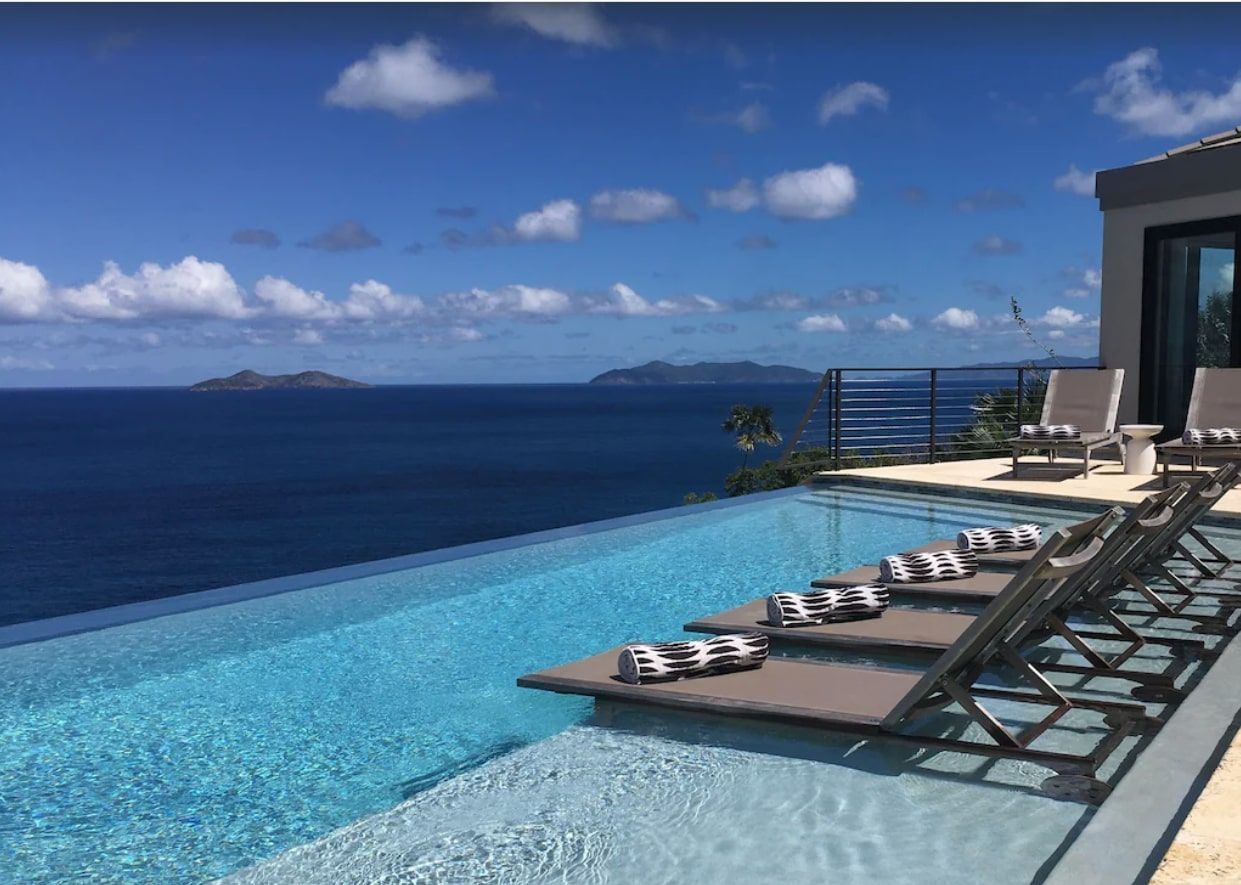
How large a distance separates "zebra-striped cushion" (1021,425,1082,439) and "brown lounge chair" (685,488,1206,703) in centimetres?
572

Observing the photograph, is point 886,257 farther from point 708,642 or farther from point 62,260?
point 708,642

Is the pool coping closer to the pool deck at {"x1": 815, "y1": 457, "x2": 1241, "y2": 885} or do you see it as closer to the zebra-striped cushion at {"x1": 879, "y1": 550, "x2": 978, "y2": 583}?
the zebra-striped cushion at {"x1": 879, "y1": 550, "x2": 978, "y2": 583}

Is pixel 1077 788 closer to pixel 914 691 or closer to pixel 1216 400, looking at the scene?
pixel 914 691

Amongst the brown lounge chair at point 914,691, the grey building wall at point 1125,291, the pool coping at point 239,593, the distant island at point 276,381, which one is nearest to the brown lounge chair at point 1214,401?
the grey building wall at point 1125,291

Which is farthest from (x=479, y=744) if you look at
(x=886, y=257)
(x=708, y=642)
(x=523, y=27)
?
(x=886, y=257)

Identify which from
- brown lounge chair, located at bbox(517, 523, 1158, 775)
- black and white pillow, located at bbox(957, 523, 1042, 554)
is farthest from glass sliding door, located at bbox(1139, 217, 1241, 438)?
brown lounge chair, located at bbox(517, 523, 1158, 775)

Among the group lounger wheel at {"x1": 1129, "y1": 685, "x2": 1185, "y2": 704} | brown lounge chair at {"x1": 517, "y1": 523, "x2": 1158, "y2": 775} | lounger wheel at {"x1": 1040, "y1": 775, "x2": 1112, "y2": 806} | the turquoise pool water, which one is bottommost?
the turquoise pool water

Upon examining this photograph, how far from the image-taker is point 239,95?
74.6 m

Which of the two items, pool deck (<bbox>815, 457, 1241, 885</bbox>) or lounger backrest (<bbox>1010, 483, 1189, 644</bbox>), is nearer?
pool deck (<bbox>815, 457, 1241, 885</bbox>)

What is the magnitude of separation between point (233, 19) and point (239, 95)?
81.2 feet

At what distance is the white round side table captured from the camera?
10547mm

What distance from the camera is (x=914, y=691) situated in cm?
347

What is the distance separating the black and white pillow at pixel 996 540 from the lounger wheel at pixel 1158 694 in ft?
7.22

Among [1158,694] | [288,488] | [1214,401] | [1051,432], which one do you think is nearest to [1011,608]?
[1158,694]
